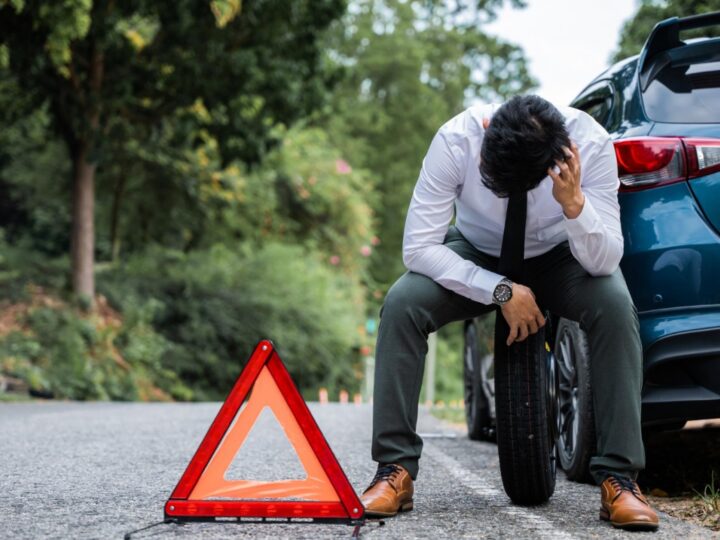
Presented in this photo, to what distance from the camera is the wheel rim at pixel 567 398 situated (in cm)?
497

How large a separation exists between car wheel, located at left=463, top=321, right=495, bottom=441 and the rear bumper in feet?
7.56

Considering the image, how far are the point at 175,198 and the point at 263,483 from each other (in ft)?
59.2

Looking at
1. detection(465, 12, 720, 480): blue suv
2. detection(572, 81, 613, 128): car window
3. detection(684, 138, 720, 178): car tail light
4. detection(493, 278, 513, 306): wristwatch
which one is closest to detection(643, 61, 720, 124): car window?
detection(465, 12, 720, 480): blue suv

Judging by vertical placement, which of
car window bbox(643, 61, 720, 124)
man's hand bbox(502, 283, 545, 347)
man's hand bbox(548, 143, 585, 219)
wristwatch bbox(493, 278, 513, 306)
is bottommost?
man's hand bbox(502, 283, 545, 347)

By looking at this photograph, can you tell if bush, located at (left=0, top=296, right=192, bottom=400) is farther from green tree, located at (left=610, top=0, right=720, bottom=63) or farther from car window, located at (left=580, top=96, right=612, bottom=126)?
car window, located at (left=580, top=96, right=612, bottom=126)

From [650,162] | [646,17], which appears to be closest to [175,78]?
[646,17]

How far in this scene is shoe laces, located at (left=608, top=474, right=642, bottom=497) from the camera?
12.4 ft

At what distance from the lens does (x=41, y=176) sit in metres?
22.3

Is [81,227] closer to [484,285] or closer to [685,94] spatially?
[685,94]

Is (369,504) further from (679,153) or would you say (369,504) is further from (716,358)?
(679,153)

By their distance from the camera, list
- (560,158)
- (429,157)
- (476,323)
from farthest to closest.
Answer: (476,323)
(429,157)
(560,158)

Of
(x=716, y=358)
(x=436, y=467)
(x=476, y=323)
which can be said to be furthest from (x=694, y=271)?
(x=476, y=323)

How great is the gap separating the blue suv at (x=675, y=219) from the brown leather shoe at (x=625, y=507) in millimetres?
508

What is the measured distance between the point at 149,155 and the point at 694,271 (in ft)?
51.4
